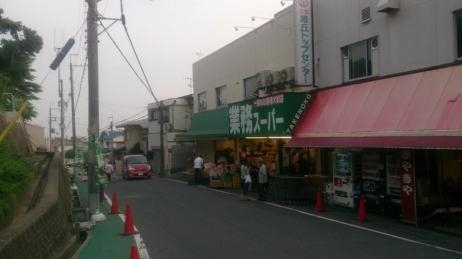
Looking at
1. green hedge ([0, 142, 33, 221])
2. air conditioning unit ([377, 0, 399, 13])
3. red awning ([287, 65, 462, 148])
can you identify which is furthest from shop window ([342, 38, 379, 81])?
green hedge ([0, 142, 33, 221])

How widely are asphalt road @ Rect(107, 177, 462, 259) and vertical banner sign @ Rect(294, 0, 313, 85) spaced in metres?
5.09

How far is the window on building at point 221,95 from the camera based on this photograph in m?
31.2

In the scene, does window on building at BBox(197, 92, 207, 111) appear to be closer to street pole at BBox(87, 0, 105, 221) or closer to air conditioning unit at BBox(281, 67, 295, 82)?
air conditioning unit at BBox(281, 67, 295, 82)

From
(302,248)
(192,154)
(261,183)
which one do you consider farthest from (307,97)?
(192,154)

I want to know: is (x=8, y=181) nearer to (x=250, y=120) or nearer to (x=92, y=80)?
(x=92, y=80)

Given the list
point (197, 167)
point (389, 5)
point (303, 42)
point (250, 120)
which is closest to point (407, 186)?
point (389, 5)

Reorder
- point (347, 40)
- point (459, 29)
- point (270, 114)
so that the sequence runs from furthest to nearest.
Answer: point (270, 114)
point (347, 40)
point (459, 29)

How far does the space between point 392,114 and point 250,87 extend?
13.0 metres

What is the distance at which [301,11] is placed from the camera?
19609 millimetres

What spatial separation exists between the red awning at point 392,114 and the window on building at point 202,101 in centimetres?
1601

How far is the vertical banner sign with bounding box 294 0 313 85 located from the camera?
19.6m

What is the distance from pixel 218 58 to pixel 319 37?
12.5m

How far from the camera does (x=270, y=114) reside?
824 inches

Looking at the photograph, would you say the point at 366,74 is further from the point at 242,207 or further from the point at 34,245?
the point at 34,245
